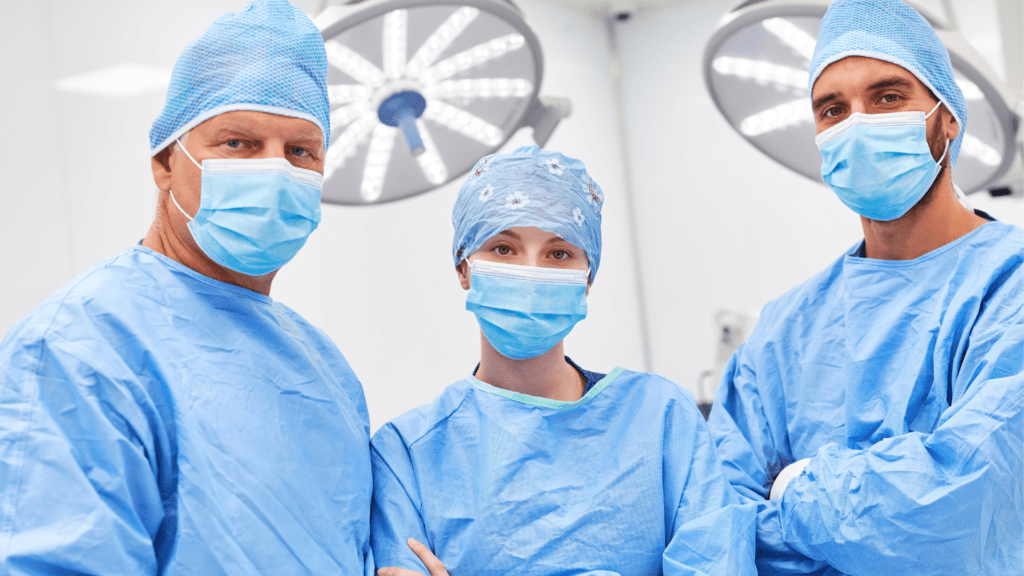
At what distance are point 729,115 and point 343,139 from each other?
111 cm

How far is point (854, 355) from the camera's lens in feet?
5.35

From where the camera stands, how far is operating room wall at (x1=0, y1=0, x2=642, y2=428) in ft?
8.68

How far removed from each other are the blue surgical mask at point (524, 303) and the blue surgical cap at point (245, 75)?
0.43 m

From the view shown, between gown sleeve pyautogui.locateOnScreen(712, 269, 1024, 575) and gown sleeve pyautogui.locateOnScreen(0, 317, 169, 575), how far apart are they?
42.9 inches

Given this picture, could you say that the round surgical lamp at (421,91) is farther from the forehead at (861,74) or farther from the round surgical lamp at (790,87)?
the forehead at (861,74)

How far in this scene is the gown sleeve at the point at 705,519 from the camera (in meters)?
1.34

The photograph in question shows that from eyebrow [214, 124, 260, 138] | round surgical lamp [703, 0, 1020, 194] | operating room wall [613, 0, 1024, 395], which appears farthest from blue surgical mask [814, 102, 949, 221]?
operating room wall [613, 0, 1024, 395]

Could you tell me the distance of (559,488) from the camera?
57.0 inches

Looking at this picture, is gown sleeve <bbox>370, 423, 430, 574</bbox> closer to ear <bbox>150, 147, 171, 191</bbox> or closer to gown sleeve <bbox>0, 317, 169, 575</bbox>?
gown sleeve <bbox>0, 317, 169, 575</bbox>

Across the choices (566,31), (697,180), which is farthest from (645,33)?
(697,180)

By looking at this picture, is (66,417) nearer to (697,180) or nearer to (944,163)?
(944,163)

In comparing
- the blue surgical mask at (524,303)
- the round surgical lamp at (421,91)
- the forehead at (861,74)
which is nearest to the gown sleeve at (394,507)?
the blue surgical mask at (524,303)

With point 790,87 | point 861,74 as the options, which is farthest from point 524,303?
point 790,87

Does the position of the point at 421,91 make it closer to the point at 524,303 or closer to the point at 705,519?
the point at 524,303
